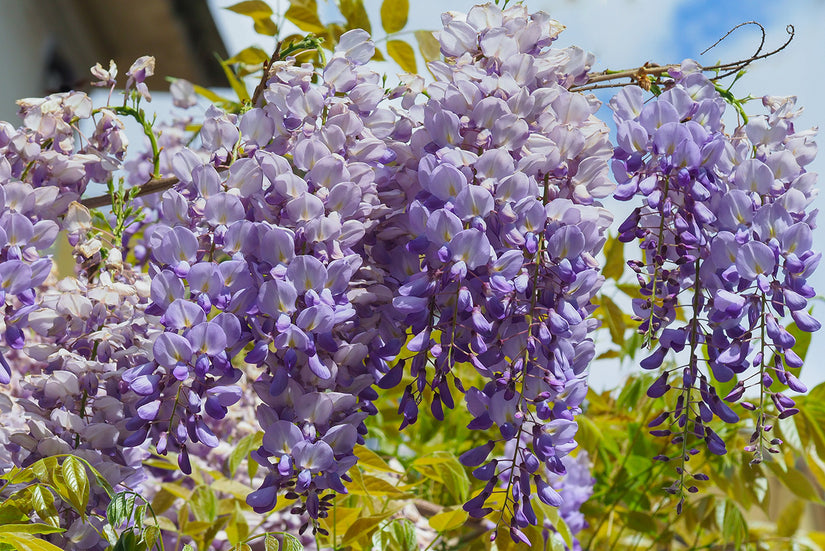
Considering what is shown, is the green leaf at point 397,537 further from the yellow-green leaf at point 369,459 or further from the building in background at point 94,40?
the building in background at point 94,40

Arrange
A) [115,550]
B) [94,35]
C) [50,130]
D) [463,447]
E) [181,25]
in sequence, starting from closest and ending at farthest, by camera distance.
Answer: [115,550]
[50,130]
[463,447]
[181,25]
[94,35]

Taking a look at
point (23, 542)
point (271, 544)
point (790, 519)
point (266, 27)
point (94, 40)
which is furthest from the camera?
point (94, 40)

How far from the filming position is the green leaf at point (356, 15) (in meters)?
1.33

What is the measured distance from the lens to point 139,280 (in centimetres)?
89

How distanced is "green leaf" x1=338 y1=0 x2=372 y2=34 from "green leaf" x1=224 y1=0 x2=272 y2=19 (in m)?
0.13

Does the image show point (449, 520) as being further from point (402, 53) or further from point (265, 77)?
point (402, 53)

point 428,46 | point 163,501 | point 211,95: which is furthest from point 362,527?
point 211,95

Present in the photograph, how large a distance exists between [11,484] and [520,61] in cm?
63

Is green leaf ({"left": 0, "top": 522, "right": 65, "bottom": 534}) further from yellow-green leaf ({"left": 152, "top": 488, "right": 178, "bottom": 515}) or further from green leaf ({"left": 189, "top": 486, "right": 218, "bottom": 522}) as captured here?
yellow-green leaf ({"left": 152, "top": 488, "right": 178, "bottom": 515})

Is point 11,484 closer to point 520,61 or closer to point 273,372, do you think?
point 273,372

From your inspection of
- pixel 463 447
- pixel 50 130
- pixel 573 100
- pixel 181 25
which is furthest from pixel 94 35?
pixel 573 100

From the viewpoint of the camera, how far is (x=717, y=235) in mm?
742

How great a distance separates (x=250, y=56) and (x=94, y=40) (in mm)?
3392

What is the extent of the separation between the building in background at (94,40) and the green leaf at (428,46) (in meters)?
2.69
